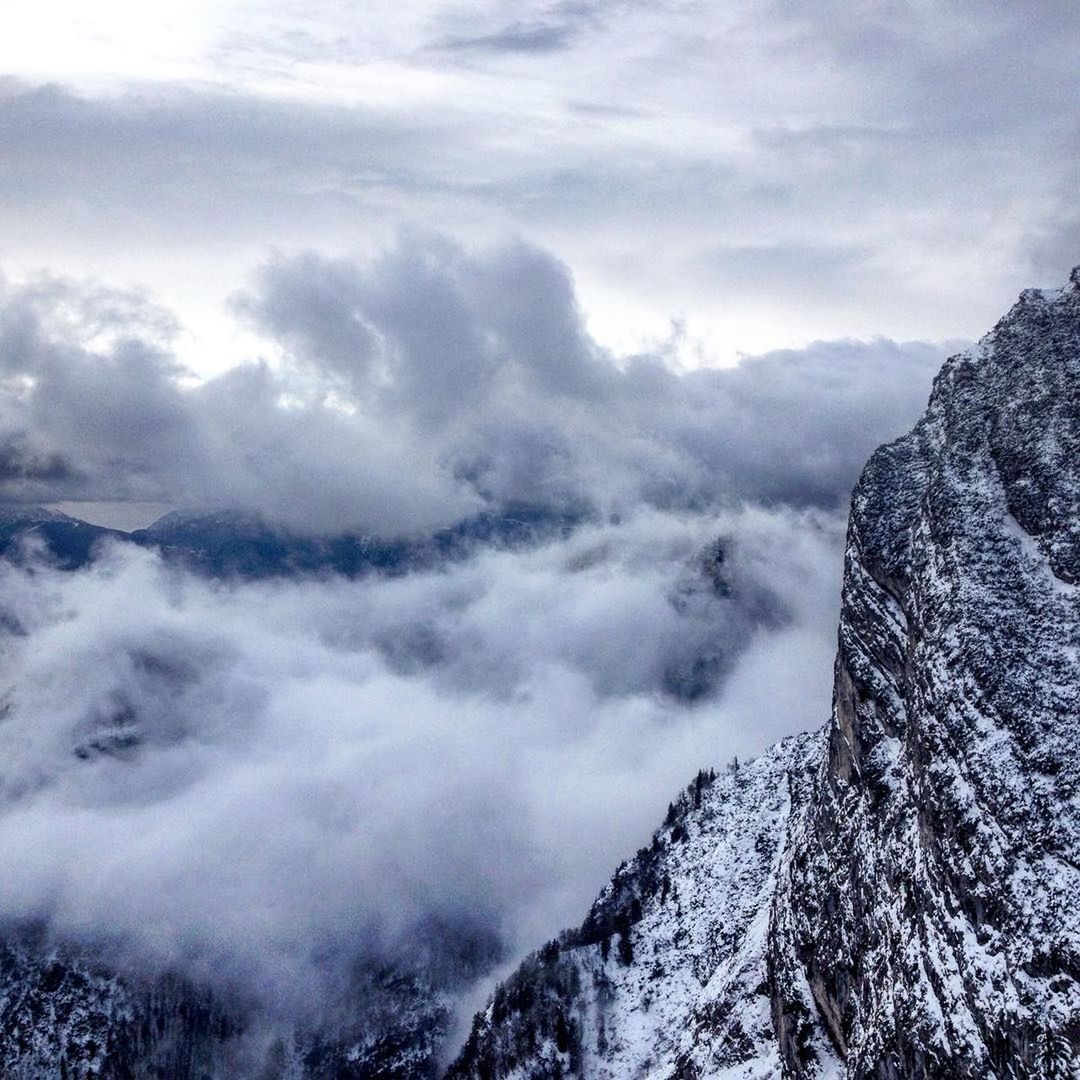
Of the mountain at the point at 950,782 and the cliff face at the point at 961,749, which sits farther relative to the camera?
the mountain at the point at 950,782

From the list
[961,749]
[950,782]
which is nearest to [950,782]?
[950,782]

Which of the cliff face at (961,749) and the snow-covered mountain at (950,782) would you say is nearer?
the cliff face at (961,749)

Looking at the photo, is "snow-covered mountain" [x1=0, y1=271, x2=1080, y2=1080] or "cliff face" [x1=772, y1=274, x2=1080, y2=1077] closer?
"cliff face" [x1=772, y1=274, x2=1080, y2=1077]

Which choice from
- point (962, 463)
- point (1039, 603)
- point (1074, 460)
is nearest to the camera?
point (1039, 603)

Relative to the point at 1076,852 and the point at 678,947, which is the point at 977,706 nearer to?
the point at 1076,852

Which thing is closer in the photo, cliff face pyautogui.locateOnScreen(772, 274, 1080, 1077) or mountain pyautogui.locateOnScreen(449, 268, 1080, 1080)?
cliff face pyautogui.locateOnScreen(772, 274, 1080, 1077)

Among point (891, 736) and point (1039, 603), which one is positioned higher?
point (1039, 603)

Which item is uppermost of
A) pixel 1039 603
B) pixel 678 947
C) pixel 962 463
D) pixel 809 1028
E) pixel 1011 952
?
pixel 962 463

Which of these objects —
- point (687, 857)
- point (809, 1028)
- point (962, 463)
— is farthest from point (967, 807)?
point (687, 857)
